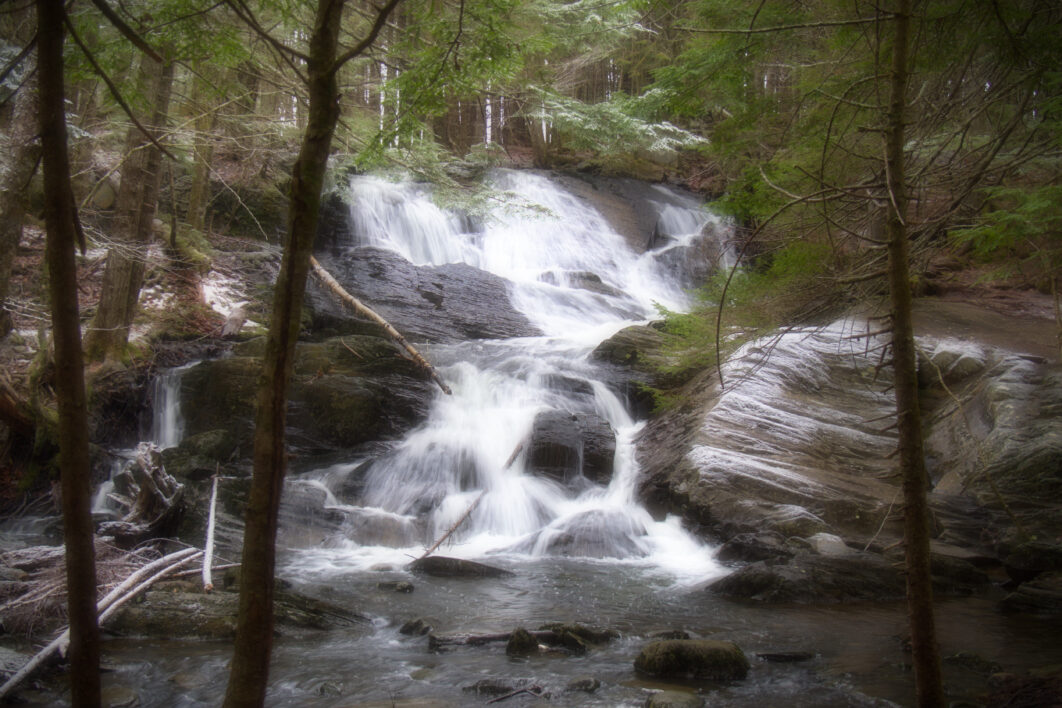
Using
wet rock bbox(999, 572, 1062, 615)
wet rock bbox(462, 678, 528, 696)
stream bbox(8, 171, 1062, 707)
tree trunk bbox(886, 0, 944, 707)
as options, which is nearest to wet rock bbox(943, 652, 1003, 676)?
stream bbox(8, 171, 1062, 707)

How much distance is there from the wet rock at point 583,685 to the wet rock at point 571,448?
5980mm

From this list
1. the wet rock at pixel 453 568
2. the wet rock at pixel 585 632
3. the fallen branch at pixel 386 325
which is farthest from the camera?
the wet rock at pixel 453 568

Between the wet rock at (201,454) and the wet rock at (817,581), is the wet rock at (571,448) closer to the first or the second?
the wet rock at (817,581)

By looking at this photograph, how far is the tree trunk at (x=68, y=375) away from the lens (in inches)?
85.2

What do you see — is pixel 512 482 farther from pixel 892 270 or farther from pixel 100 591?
pixel 892 270

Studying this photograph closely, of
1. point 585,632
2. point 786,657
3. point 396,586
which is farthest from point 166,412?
point 786,657

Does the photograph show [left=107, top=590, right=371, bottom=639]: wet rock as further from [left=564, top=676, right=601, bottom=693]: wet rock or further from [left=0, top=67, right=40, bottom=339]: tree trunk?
[left=0, top=67, right=40, bottom=339]: tree trunk

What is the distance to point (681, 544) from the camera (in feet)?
30.8

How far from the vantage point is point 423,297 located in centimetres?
1795

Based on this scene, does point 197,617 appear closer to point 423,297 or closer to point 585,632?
point 585,632

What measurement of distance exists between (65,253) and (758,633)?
20.0ft

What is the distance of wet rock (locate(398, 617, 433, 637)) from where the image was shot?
639cm

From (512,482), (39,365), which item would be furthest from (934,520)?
(39,365)

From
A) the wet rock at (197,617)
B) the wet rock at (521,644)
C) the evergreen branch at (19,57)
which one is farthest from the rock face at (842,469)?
the evergreen branch at (19,57)
